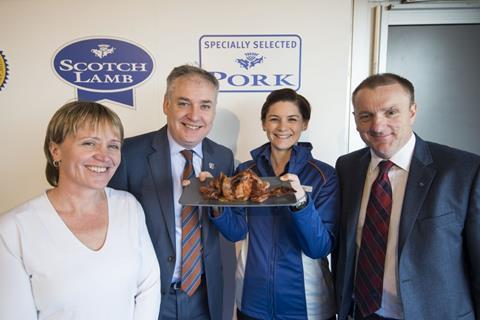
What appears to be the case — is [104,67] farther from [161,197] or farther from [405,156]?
[405,156]

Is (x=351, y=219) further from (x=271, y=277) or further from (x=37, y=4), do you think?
(x=37, y=4)

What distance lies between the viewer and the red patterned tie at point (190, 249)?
172 cm

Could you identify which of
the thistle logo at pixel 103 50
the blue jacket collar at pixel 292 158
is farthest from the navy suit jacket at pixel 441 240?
the thistle logo at pixel 103 50

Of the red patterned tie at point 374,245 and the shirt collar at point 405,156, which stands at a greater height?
the shirt collar at point 405,156

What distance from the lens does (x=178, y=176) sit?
1800mm

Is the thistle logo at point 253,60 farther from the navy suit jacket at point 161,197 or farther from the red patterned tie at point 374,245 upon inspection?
the red patterned tie at point 374,245

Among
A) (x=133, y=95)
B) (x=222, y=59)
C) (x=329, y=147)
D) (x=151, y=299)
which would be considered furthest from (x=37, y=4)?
(x=329, y=147)

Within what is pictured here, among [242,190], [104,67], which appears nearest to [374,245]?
[242,190]

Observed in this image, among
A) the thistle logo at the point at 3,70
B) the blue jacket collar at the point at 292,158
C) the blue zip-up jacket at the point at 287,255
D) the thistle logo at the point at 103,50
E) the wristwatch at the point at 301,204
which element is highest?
the thistle logo at the point at 103,50

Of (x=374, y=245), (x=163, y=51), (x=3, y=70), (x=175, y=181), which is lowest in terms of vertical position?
(x=374, y=245)

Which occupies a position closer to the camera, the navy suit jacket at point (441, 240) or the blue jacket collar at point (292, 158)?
the navy suit jacket at point (441, 240)

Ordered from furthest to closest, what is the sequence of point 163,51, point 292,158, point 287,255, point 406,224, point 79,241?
1. point 163,51
2. point 292,158
3. point 287,255
4. point 406,224
5. point 79,241

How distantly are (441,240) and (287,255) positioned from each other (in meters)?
0.73

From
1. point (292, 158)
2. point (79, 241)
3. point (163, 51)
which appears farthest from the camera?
point (163, 51)
